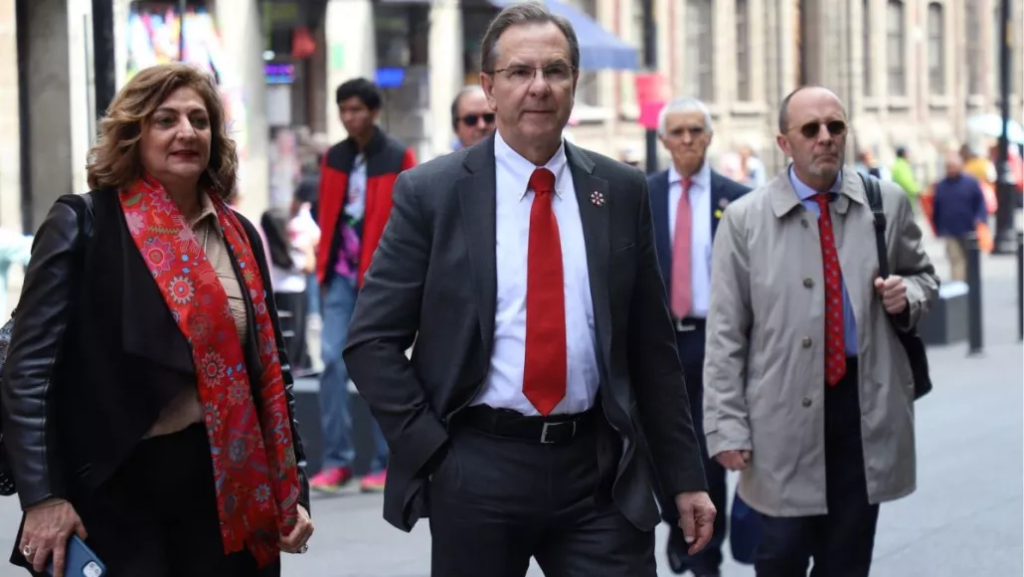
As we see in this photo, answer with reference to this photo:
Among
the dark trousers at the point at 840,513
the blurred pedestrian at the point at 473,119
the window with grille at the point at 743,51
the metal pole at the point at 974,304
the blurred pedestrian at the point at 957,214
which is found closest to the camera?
the dark trousers at the point at 840,513

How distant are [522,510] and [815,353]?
6.29 feet

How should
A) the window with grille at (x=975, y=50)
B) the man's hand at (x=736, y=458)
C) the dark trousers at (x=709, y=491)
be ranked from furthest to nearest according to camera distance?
the window with grille at (x=975, y=50) → the dark trousers at (x=709, y=491) → the man's hand at (x=736, y=458)

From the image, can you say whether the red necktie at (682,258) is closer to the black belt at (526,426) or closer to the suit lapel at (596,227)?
the suit lapel at (596,227)

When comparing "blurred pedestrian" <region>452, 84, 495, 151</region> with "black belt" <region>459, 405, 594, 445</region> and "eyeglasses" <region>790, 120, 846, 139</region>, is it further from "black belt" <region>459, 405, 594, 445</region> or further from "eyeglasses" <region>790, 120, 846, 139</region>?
"black belt" <region>459, 405, 594, 445</region>

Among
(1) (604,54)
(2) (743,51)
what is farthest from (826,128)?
(2) (743,51)

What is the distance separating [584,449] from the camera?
13.9 feet

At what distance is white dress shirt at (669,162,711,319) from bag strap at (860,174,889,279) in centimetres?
174

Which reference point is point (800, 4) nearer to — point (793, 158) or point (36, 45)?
point (36, 45)

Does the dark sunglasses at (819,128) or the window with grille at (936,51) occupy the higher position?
the window with grille at (936,51)

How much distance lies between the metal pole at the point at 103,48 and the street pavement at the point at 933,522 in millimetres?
2114

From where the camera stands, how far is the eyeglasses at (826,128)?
236 inches

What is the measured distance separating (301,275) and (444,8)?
1225cm

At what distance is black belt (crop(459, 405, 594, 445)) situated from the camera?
419 centimetres

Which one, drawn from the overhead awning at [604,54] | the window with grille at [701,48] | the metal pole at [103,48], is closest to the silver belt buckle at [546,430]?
the metal pole at [103,48]
